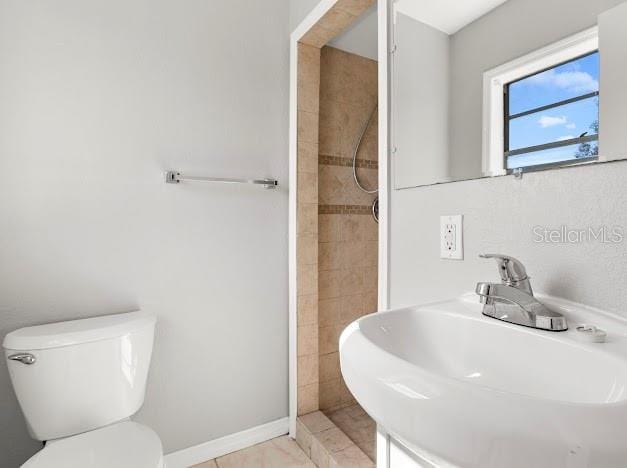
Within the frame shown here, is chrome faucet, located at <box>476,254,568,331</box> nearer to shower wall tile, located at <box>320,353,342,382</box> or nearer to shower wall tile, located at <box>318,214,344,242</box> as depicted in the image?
shower wall tile, located at <box>318,214,344,242</box>

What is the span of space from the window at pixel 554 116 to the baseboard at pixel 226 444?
160 centimetres

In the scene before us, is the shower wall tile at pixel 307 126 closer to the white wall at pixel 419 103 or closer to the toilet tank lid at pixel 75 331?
the white wall at pixel 419 103

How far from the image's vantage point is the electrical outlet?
892mm

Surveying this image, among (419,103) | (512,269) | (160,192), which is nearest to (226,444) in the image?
(160,192)

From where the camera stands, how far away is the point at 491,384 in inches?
27.1

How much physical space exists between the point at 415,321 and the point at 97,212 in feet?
4.07

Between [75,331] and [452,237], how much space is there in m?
1.22

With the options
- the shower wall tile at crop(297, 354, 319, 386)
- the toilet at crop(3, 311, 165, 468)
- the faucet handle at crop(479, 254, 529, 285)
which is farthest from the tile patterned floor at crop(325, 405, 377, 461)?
the faucet handle at crop(479, 254, 529, 285)

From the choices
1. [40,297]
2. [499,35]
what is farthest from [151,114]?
[499,35]

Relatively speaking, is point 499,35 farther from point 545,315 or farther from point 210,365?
point 210,365

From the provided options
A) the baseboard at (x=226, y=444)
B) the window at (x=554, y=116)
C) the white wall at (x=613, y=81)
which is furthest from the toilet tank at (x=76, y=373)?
the white wall at (x=613, y=81)

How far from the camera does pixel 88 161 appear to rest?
1.33 m

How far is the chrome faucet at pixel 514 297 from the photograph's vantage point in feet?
2.18

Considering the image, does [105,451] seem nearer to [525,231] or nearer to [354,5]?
[525,231]
